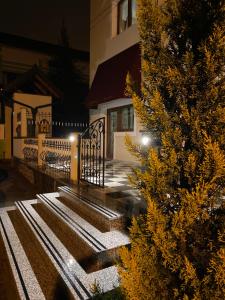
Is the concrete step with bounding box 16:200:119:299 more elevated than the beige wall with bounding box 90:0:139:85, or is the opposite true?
the beige wall with bounding box 90:0:139:85

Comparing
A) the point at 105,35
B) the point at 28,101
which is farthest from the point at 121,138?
the point at 28,101

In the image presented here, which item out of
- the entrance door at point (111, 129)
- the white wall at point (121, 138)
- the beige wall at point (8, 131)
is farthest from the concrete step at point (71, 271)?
the beige wall at point (8, 131)

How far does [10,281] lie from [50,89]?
12436 mm

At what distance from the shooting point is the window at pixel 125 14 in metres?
10.5

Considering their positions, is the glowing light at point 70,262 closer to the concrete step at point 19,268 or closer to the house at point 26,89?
the concrete step at point 19,268

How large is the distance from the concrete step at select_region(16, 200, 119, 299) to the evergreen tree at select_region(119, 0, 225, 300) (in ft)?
3.29

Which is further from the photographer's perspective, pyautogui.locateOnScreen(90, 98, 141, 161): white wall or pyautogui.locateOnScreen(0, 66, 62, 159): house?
pyautogui.locateOnScreen(0, 66, 62, 159): house

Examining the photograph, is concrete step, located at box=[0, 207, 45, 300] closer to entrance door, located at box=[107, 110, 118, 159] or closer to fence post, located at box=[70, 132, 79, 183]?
fence post, located at box=[70, 132, 79, 183]

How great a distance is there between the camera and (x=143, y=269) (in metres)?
1.65

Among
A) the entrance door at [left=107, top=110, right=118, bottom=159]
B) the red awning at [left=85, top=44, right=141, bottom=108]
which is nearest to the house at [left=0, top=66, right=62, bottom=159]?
the red awning at [left=85, top=44, right=141, bottom=108]

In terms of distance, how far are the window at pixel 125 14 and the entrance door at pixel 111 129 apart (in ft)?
12.6

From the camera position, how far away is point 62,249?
11.2ft

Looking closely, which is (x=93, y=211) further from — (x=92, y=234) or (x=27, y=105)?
(x=27, y=105)

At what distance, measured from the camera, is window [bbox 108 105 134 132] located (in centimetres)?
1034
